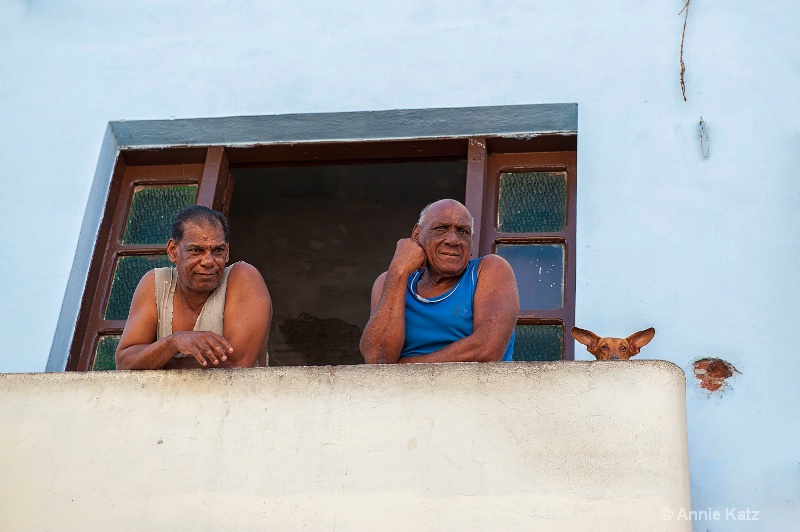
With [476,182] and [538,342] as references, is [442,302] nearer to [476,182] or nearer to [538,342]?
[538,342]

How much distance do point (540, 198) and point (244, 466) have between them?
236cm

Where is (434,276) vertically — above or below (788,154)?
below

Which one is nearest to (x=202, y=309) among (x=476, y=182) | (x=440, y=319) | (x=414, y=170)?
(x=440, y=319)

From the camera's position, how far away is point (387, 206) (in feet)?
28.7

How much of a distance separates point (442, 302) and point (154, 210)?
210 cm

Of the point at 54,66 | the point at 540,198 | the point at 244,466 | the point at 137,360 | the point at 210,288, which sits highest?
the point at 54,66

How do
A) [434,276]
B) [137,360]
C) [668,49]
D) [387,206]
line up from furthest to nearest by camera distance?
[387,206] → [668,49] → [434,276] → [137,360]

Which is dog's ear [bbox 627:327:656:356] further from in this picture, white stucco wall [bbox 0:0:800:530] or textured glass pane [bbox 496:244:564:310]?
textured glass pane [bbox 496:244:564:310]

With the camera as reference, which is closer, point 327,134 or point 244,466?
point 244,466

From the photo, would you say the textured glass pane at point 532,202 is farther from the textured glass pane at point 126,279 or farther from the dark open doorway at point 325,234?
the textured glass pane at point 126,279

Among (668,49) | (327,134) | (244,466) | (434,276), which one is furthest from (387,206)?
(244,466)

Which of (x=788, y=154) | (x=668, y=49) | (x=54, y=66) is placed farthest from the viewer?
(x=54, y=66)

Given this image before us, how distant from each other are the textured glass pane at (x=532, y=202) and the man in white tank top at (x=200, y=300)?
4.77 ft

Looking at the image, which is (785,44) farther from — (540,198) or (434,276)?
(434,276)
